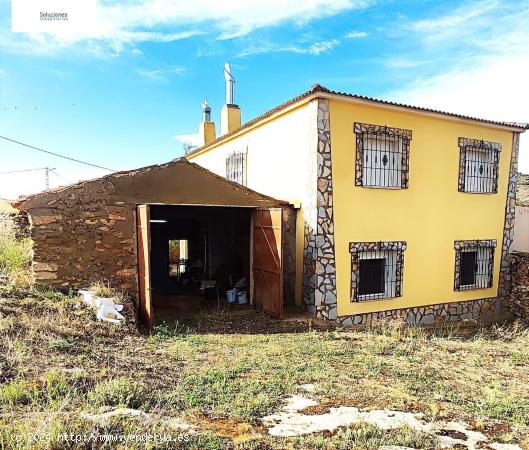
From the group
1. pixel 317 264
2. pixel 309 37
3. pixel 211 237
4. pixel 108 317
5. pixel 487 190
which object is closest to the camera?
pixel 108 317

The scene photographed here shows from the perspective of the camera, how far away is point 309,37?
12.2 meters

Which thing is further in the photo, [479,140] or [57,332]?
[479,140]

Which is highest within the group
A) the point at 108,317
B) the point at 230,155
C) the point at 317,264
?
the point at 230,155

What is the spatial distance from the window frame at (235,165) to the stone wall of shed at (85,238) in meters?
5.35

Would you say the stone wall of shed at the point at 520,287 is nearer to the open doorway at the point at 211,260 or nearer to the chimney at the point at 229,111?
the open doorway at the point at 211,260

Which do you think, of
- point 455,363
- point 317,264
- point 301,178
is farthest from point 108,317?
Result: point 455,363

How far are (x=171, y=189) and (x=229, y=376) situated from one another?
5962 millimetres

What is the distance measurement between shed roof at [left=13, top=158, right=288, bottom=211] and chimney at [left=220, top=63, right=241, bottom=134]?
7.13 meters

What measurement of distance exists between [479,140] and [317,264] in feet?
23.8

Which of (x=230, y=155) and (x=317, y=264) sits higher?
(x=230, y=155)

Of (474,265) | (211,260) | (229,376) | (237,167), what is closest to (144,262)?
(229,376)

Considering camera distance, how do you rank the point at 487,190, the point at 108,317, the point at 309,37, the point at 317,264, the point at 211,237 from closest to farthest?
the point at 108,317, the point at 317,264, the point at 309,37, the point at 487,190, the point at 211,237

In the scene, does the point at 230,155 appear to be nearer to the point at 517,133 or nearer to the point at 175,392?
the point at 517,133

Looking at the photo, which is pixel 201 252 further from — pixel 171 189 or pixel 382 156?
pixel 382 156
